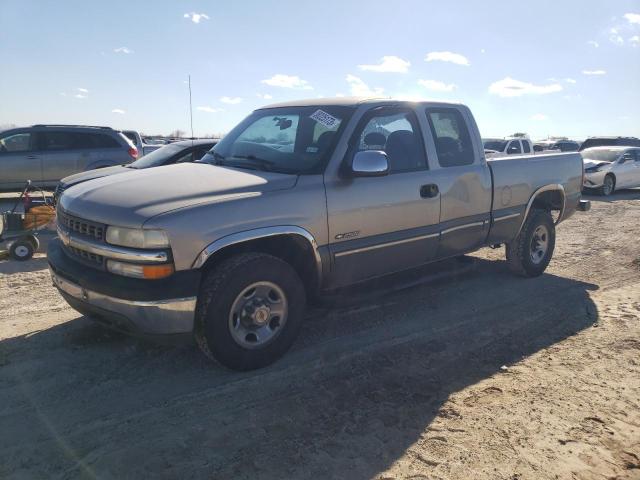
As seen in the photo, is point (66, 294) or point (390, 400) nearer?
point (390, 400)

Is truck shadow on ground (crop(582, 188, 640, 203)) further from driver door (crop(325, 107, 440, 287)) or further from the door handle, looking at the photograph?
driver door (crop(325, 107, 440, 287))

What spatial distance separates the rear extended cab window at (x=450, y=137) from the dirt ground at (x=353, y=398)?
150cm

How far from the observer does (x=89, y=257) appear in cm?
356

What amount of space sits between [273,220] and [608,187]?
16.0 meters

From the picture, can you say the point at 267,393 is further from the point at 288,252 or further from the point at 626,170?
the point at 626,170

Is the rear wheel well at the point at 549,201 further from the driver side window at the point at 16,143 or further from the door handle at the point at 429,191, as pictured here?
the driver side window at the point at 16,143

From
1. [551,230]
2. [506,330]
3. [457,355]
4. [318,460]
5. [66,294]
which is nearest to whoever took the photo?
[318,460]

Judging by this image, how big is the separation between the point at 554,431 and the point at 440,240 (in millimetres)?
2154

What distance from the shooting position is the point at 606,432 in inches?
121

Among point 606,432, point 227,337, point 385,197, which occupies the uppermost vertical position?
point 385,197

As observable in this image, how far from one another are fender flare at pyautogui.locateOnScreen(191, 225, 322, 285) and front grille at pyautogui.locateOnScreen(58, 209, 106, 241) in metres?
0.71

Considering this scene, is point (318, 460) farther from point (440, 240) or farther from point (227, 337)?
point (440, 240)

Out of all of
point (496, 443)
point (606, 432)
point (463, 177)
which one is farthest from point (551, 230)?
point (496, 443)

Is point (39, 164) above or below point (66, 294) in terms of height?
above
